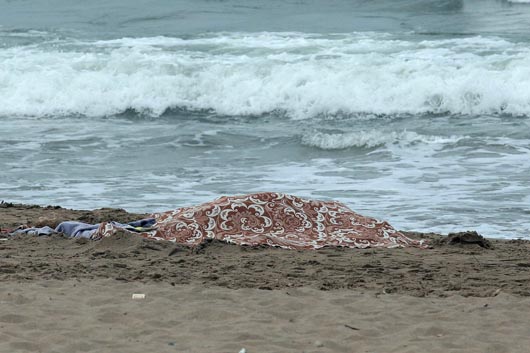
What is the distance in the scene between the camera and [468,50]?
744 inches

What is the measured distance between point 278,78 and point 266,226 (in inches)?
409

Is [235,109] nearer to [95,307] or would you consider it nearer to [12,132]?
[12,132]

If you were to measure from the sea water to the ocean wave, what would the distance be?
0.03 meters

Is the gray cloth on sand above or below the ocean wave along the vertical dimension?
above

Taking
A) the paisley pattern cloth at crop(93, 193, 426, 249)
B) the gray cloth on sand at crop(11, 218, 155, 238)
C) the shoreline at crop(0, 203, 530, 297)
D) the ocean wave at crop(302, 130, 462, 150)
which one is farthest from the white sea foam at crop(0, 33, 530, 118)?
the shoreline at crop(0, 203, 530, 297)

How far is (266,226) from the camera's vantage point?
24.8ft

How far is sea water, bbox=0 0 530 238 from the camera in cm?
1031

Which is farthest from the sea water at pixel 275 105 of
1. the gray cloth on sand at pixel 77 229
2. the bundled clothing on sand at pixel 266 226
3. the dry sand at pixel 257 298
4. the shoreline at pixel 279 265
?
the dry sand at pixel 257 298

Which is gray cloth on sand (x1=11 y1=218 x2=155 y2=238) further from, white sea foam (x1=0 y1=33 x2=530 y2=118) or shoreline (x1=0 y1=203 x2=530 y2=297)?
white sea foam (x1=0 y1=33 x2=530 y2=118)

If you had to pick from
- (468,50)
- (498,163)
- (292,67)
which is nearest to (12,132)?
(292,67)

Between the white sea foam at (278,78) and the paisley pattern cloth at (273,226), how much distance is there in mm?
8327

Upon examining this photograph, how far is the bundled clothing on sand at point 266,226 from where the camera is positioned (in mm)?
7336

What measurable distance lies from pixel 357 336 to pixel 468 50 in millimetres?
14702

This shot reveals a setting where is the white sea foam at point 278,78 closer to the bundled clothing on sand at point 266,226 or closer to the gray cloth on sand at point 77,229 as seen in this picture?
the bundled clothing on sand at point 266,226
